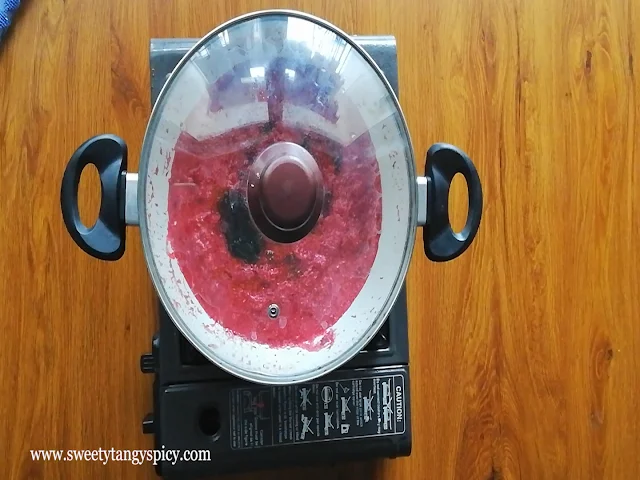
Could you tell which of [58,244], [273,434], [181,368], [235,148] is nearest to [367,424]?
[273,434]

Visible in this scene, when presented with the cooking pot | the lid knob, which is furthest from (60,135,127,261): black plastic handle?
the lid knob

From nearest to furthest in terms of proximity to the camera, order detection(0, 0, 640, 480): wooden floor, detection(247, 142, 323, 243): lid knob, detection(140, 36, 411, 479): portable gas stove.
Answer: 1. detection(247, 142, 323, 243): lid knob
2. detection(140, 36, 411, 479): portable gas stove
3. detection(0, 0, 640, 480): wooden floor

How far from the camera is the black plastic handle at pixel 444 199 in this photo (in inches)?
24.3

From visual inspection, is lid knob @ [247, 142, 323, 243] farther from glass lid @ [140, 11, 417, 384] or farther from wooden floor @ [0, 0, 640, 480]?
wooden floor @ [0, 0, 640, 480]

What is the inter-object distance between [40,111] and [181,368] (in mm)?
385

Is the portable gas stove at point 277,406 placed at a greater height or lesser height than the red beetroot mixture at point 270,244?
lesser

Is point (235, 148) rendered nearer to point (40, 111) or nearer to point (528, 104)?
point (40, 111)

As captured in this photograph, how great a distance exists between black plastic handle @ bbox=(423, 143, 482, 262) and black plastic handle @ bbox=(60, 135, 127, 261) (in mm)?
277

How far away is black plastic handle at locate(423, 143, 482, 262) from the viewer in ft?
2.03

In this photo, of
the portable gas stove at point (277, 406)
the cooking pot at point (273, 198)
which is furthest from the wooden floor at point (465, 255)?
the cooking pot at point (273, 198)

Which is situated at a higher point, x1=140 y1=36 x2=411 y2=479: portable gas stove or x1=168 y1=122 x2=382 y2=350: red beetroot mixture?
x1=168 y1=122 x2=382 y2=350: red beetroot mixture

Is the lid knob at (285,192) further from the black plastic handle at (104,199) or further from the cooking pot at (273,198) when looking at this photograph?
the black plastic handle at (104,199)

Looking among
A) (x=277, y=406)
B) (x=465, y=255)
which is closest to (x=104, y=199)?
(x=277, y=406)

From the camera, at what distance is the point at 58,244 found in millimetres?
824
